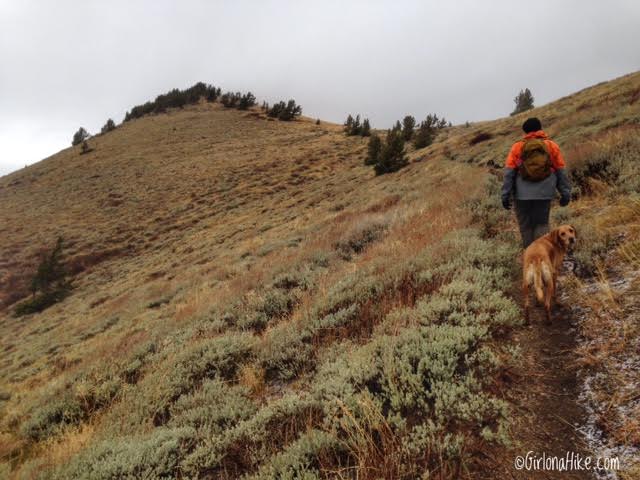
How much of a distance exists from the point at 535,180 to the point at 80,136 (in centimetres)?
8433

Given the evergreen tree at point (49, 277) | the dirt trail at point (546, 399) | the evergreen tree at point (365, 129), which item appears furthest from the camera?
the evergreen tree at point (365, 129)

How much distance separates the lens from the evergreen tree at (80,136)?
67463mm

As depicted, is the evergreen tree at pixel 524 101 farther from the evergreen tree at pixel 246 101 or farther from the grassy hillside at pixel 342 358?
the evergreen tree at pixel 246 101

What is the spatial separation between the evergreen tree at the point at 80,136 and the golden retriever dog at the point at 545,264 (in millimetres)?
82644

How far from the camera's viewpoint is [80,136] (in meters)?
68.6

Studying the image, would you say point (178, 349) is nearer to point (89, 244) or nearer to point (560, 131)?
point (560, 131)

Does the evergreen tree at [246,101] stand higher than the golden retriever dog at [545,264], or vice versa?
the evergreen tree at [246,101]

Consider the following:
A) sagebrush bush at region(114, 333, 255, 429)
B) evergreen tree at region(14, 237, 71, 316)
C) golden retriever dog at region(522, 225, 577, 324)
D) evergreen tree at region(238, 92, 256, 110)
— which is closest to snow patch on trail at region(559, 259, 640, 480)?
golden retriever dog at region(522, 225, 577, 324)

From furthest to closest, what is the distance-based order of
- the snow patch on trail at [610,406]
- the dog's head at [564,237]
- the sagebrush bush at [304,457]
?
the dog's head at [564,237], the sagebrush bush at [304,457], the snow patch on trail at [610,406]

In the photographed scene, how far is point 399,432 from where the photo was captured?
2.80m

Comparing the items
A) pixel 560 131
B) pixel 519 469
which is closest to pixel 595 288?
pixel 519 469

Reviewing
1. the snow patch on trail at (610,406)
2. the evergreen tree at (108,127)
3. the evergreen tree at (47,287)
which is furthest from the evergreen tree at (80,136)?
the snow patch on trail at (610,406)

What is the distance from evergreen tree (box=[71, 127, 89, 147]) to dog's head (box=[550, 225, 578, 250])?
82.7m

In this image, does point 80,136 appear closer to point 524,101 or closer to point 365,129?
point 365,129
